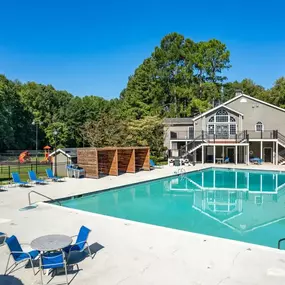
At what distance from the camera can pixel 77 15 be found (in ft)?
70.8

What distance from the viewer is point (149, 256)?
6492 mm

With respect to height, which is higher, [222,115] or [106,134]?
[222,115]

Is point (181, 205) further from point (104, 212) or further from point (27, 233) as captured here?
point (27, 233)

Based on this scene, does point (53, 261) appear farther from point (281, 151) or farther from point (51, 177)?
point (281, 151)

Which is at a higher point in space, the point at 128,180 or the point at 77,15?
the point at 77,15

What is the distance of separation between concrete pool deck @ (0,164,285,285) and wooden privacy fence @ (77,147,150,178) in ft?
30.2

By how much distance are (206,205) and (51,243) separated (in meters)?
9.64

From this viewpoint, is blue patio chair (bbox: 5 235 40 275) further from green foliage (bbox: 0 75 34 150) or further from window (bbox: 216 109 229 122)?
green foliage (bbox: 0 75 34 150)

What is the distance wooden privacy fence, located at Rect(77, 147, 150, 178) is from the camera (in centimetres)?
1939

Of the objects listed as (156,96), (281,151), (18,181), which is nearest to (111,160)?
→ (18,181)

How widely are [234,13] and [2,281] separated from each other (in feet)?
83.1

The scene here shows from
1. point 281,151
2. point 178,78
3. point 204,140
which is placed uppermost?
point 178,78

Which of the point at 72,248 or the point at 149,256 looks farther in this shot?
the point at 149,256

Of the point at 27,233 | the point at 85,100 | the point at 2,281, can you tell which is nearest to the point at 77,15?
the point at 27,233
